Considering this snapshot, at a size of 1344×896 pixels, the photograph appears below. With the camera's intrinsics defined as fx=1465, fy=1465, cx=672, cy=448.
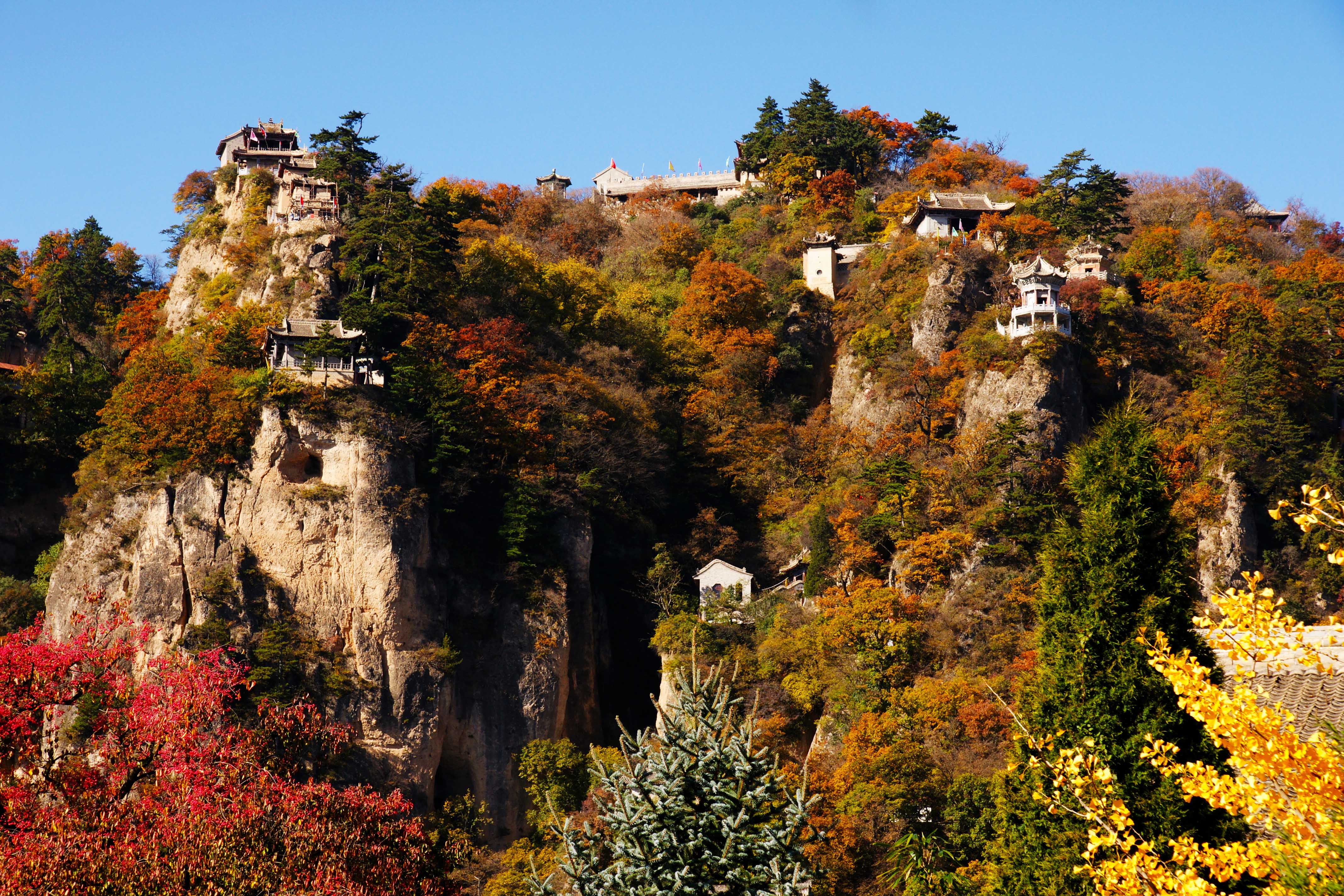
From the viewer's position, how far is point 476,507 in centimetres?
4938

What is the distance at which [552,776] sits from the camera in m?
43.4

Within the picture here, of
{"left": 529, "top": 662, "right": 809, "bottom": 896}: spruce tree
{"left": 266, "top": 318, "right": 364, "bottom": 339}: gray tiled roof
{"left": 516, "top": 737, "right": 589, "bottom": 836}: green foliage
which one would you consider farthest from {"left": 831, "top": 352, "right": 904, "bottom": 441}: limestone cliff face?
{"left": 529, "top": 662, "right": 809, "bottom": 896}: spruce tree

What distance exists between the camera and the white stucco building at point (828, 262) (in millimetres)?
63219

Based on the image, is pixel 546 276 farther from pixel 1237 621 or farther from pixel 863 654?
Result: pixel 1237 621

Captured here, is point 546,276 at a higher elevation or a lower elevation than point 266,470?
higher

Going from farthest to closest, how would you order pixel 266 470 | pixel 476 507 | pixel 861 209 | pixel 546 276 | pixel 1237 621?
pixel 861 209
pixel 546 276
pixel 476 507
pixel 266 470
pixel 1237 621

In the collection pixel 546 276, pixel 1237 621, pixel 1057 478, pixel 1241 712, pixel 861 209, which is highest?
pixel 861 209

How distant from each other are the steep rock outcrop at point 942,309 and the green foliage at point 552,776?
2027 cm

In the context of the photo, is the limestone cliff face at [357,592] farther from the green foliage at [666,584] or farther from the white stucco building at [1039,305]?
the white stucco building at [1039,305]

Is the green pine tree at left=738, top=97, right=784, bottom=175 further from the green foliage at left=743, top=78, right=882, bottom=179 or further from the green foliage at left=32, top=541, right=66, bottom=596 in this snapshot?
the green foliage at left=32, top=541, right=66, bottom=596

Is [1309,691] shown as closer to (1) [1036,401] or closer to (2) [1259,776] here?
(2) [1259,776]

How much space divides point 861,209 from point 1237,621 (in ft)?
190

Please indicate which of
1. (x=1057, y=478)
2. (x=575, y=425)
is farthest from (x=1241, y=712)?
(x=575, y=425)

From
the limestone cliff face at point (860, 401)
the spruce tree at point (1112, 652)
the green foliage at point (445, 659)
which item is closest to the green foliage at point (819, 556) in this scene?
the limestone cliff face at point (860, 401)
